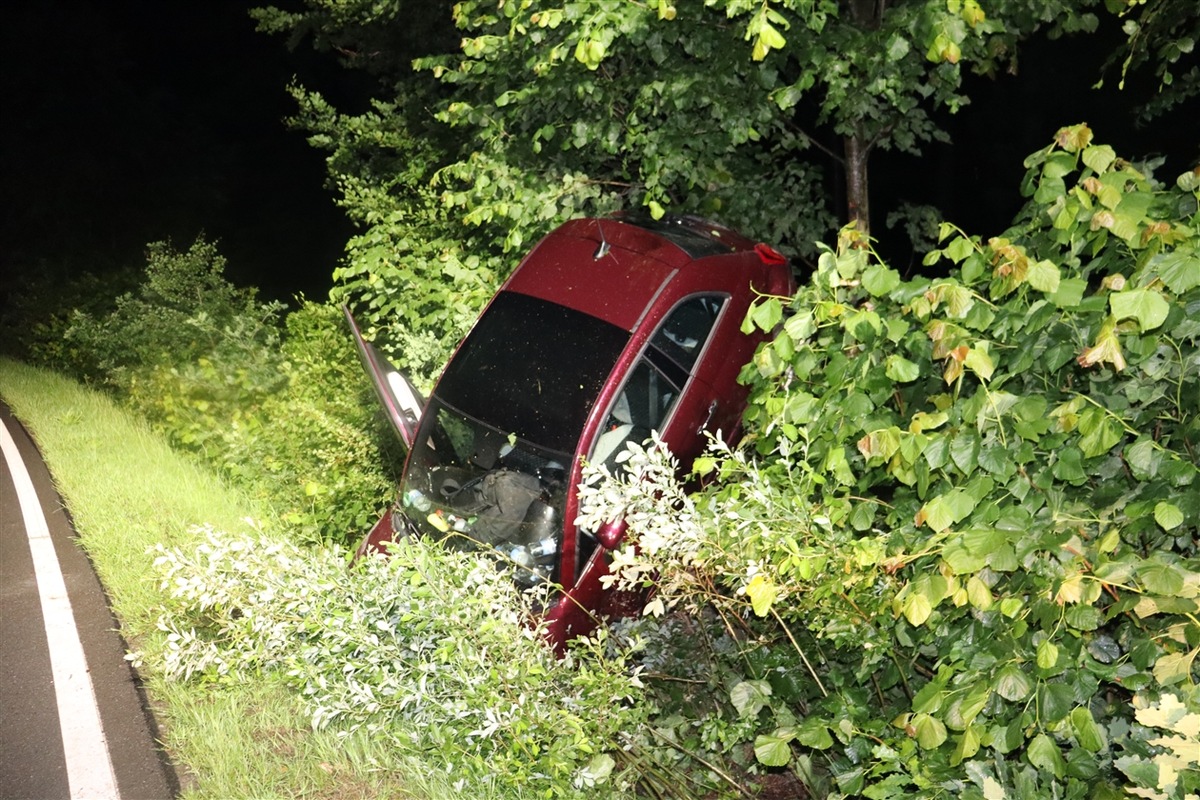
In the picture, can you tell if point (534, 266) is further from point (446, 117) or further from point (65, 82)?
point (65, 82)

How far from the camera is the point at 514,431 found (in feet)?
18.2

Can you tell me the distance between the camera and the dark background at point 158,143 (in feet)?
74.7

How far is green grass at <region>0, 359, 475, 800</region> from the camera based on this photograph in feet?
13.9

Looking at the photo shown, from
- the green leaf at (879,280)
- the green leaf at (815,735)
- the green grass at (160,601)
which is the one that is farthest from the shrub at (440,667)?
the green leaf at (879,280)

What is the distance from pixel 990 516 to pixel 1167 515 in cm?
49

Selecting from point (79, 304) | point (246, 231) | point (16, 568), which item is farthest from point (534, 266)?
point (246, 231)

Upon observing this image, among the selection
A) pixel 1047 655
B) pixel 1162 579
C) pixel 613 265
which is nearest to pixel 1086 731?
pixel 1047 655

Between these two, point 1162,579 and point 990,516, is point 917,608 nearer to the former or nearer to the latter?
point 990,516

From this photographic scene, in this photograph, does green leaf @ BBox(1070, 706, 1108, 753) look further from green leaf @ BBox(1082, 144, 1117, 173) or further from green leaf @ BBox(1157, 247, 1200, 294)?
green leaf @ BBox(1082, 144, 1117, 173)

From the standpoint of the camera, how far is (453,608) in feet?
12.7

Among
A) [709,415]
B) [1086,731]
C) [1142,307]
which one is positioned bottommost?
[1086,731]

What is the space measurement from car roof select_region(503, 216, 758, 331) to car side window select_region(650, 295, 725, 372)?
151 millimetres

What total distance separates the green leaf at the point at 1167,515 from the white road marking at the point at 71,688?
14.5 feet

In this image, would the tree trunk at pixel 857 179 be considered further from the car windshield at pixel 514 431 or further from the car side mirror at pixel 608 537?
the car side mirror at pixel 608 537
